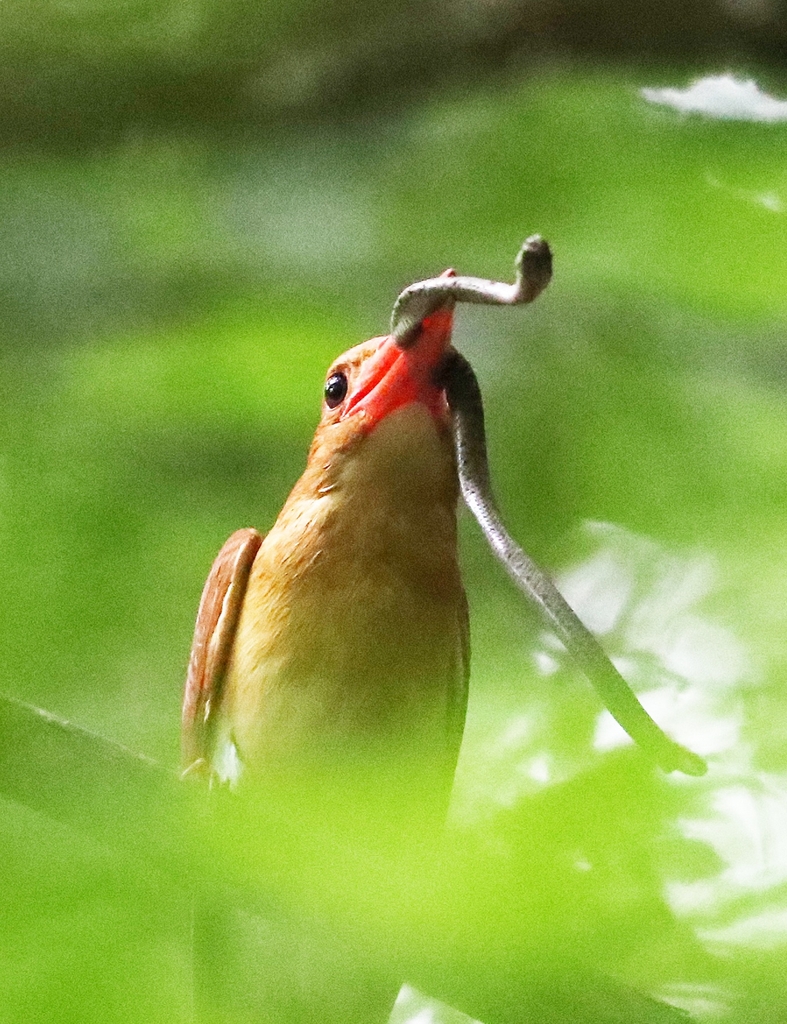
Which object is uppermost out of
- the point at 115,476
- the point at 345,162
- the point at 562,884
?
the point at 345,162

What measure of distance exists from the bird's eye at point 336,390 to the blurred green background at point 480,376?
0.04 meters

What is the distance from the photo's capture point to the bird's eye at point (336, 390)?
2.76ft

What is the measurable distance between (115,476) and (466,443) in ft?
0.43

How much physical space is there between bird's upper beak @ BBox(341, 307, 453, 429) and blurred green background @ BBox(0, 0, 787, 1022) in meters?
0.04

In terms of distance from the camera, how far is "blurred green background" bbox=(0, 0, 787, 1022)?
193 millimetres

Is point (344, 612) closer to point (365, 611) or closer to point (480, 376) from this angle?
point (365, 611)

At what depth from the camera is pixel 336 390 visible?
2.80 ft

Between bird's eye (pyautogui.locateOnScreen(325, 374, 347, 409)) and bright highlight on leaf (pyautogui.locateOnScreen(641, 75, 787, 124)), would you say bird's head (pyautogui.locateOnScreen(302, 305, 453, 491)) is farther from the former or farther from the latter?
bright highlight on leaf (pyautogui.locateOnScreen(641, 75, 787, 124))

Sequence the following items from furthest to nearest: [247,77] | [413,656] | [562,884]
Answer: [413,656]
[247,77]
[562,884]

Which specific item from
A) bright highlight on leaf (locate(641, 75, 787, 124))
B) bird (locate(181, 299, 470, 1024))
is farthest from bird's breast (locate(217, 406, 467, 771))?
bright highlight on leaf (locate(641, 75, 787, 124))

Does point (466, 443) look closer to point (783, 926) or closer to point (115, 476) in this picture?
point (115, 476)

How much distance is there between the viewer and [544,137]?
486 mm

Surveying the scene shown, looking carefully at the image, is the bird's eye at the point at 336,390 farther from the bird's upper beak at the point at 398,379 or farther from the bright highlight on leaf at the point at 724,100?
the bright highlight on leaf at the point at 724,100

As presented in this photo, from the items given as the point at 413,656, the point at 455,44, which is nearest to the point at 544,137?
the point at 455,44
